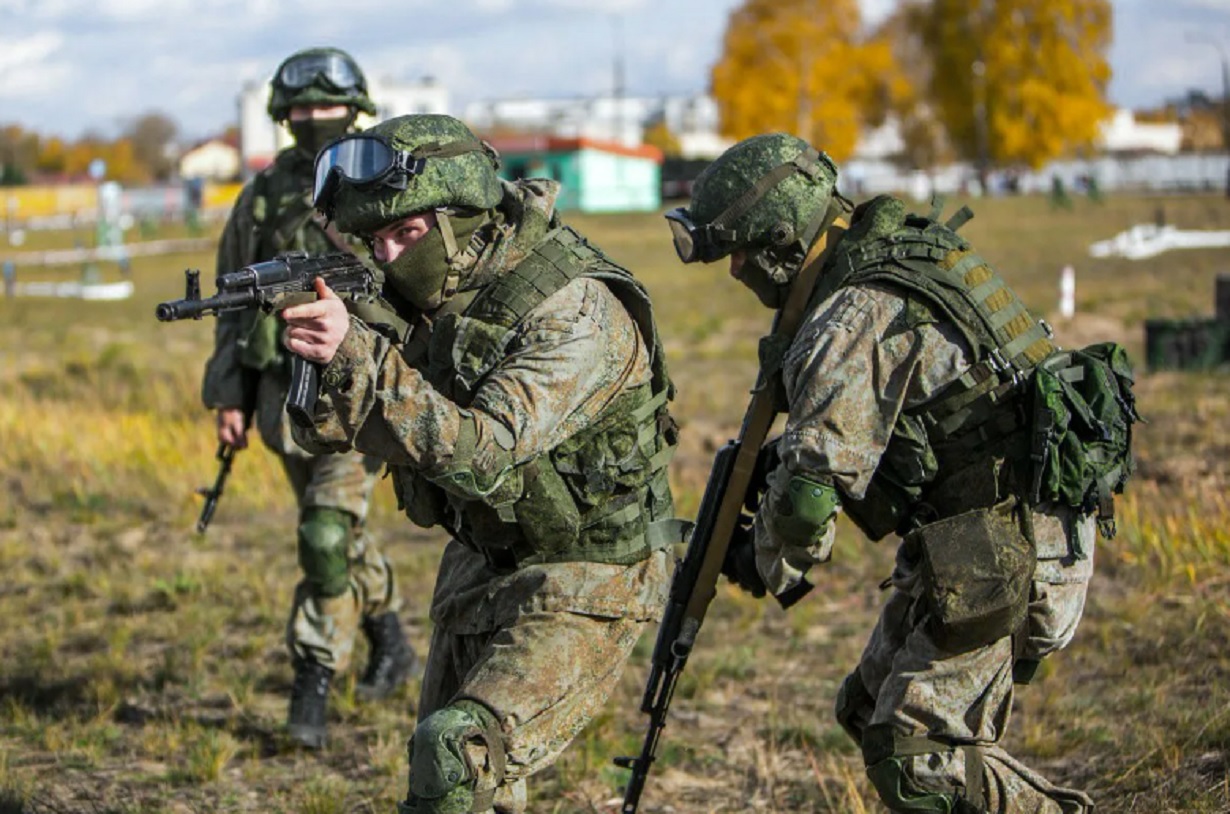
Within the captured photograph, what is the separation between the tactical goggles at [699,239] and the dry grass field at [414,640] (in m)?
1.79

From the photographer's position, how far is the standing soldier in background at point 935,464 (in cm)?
380

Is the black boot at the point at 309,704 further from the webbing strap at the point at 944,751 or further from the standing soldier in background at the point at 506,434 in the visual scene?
the webbing strap at the point at 944,751

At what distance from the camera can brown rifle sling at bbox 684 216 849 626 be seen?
4.18 m

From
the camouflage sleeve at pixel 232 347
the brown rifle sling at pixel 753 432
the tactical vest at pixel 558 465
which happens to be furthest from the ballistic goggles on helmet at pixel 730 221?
the camouflage sleeve at pixel 232 347

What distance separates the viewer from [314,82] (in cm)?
615

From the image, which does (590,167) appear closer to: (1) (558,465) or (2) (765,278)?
(2) (765,278)

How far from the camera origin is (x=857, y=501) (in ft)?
13.4

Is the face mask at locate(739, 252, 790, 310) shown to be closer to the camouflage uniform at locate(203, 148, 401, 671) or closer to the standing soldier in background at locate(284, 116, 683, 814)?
the standing soldier in background at locate(284, 116, 683, 814)

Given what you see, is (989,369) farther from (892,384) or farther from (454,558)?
(454,558)

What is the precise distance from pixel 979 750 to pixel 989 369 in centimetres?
93

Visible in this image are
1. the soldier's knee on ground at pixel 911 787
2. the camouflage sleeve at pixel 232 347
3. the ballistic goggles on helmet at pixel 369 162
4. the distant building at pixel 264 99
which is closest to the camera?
the ballistic goggles on helmet at pixel 369 162

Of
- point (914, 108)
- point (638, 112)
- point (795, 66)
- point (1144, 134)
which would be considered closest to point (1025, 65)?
point (795, 66)

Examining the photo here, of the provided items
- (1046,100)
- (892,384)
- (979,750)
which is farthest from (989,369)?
(1046,100)

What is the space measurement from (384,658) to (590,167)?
60.2 m
